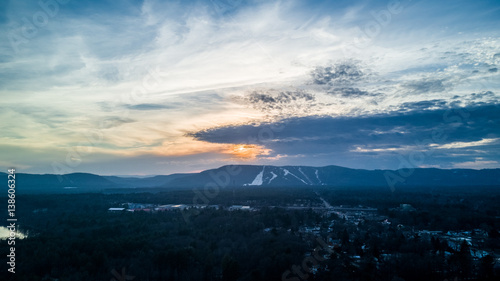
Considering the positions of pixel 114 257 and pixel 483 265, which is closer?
pixel 483 265

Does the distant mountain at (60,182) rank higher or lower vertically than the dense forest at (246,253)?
higher

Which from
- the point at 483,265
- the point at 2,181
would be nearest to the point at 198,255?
the point at 483,265

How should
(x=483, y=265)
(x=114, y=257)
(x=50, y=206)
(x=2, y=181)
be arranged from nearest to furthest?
(x=483, y=265), (x=114, y=257), (x=50, y=206), (x=2, y=181)

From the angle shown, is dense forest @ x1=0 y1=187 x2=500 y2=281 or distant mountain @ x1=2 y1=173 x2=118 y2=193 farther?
distant mountain @ x1=2 y1=173 x2=118 y2=193

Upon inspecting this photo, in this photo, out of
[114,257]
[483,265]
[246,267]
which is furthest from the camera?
[114,257]

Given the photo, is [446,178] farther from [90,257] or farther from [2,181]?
[2,181]

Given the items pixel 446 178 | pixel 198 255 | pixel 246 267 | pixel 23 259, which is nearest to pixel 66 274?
pixel 23 259

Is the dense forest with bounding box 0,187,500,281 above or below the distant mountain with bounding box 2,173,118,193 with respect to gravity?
below

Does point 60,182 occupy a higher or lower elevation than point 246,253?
higher

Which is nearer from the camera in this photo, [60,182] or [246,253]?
[246,253]

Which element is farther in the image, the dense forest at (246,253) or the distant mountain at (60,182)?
the distant mountain at (60,182)
